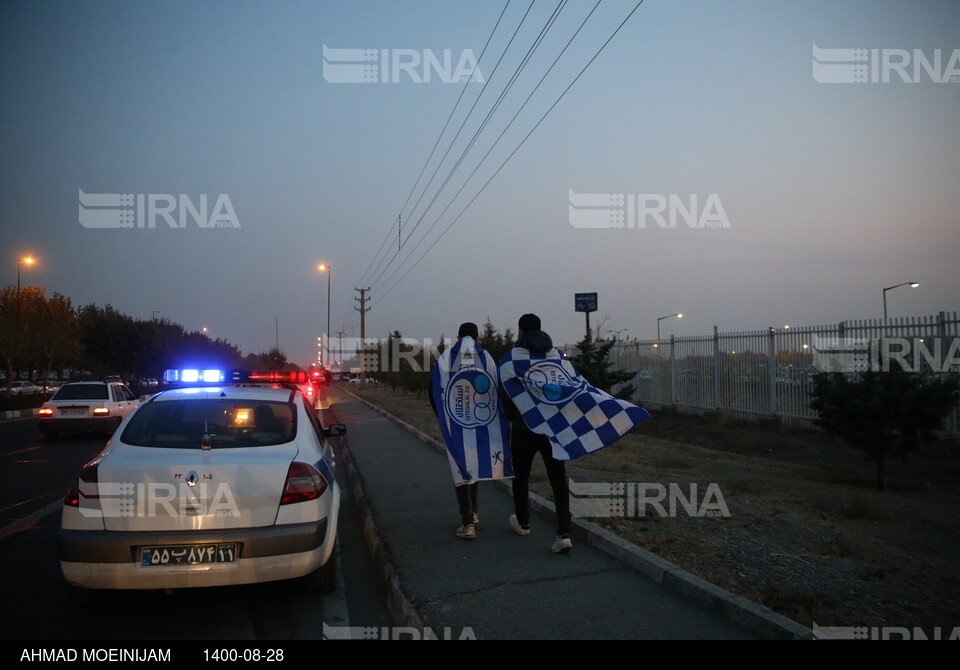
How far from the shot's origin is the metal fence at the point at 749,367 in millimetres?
12750

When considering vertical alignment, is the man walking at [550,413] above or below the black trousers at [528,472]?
above

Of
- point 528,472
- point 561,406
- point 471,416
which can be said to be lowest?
point 528,472

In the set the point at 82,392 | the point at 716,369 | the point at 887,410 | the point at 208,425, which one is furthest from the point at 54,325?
the point at 887,410

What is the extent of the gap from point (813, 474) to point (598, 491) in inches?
179

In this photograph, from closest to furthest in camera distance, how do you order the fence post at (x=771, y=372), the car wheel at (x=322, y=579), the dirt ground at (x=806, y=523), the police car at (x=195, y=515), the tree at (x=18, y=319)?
the police car at (x=195, y=515)
the dirt ground at (x=806, y=523)
the car wheel at (x=322, y=579)
the fence post at (x=771, y=372)
the tree at (x=18, y=319)

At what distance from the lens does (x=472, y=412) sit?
239 inches

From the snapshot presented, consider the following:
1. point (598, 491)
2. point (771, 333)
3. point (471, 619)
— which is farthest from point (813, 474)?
point (471, 619)

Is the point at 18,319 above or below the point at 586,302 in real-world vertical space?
above

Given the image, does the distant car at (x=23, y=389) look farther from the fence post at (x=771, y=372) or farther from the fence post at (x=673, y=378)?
the fence post at (x=771, y=372)

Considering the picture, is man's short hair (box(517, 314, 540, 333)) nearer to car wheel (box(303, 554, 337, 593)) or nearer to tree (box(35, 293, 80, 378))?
car wheel (box(303, 554, 337, 593))

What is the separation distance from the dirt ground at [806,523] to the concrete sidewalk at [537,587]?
0.32 m

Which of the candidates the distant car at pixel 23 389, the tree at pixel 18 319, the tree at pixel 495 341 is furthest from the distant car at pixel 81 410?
the distant car at pixel 23 389

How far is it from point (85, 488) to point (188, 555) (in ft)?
2.70

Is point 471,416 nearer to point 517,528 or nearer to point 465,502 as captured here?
point 465,502
